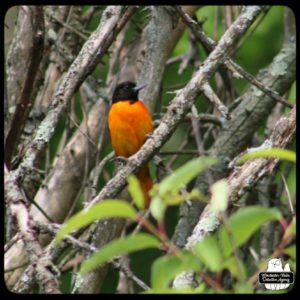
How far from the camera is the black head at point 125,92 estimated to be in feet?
18.9

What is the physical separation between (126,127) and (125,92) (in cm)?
27

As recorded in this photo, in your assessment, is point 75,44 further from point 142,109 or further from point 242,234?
point 242,234

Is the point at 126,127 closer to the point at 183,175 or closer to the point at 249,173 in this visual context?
the point at 249,173

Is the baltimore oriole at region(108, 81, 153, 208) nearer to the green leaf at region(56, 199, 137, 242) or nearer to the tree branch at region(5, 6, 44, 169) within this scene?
the tree branch at region(5, 6, 44, 169)

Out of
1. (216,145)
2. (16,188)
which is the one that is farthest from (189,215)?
(16,188)

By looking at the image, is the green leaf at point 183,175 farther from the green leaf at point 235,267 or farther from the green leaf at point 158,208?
the green leaf at point 235,267

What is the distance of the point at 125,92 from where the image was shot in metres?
5.89

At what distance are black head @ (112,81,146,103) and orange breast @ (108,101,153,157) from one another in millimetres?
56

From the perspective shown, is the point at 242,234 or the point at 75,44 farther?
the point at 75,44

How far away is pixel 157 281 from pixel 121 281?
12.0 ft

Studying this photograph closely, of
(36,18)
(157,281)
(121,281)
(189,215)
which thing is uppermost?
(36,18)

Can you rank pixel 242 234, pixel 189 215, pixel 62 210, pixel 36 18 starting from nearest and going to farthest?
pixel 242 234
pixel 36 18
pixel 189 215
pixel 62 210

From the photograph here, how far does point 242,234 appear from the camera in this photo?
2.00m

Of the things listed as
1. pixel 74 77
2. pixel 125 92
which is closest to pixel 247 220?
pixel 74 77
